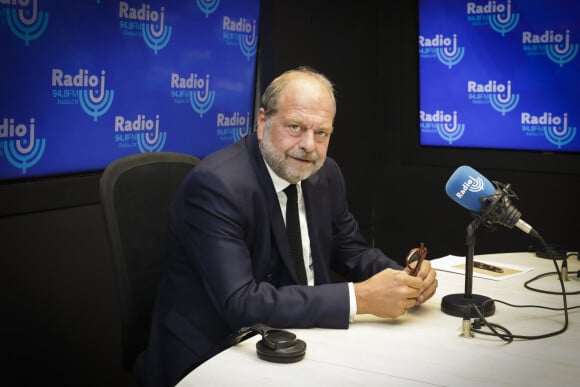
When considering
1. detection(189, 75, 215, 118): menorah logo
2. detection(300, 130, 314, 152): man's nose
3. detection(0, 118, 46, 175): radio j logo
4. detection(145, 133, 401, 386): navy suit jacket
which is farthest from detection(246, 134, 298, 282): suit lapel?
detection(189, 75, 215, 118): menorah logo

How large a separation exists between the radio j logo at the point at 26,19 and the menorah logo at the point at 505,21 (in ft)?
8.66

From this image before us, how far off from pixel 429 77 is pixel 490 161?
2.10 feet

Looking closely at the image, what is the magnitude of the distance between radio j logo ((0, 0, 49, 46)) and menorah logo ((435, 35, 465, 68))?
2521 millimetres

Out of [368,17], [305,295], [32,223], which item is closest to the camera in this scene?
[305,295]

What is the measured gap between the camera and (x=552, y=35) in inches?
172

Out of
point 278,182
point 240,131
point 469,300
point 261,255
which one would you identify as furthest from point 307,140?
point 240,131

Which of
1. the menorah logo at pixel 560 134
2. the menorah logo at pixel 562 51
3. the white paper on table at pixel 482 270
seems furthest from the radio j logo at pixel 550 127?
the white paper on table at pixel 482 270

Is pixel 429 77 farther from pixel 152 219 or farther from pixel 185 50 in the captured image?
pixel 152 219

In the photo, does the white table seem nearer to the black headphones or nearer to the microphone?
the black headphones

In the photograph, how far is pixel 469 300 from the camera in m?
2.32

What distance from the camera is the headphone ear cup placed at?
186 centimetres

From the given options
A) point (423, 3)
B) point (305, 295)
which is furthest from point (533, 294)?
point (423, 3)

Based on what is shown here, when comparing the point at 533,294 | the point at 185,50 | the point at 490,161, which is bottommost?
the point at 533,294

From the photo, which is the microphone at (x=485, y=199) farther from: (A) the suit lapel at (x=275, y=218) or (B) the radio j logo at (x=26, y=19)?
(B) the radio j logo at (x=26, y=19)
